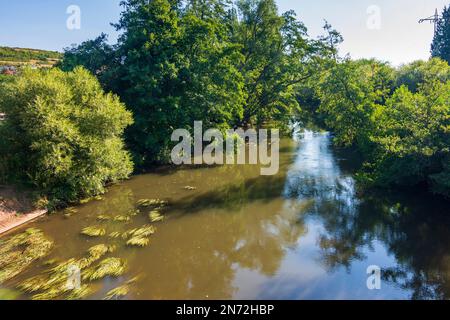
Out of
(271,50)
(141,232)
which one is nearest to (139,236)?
(141,232)

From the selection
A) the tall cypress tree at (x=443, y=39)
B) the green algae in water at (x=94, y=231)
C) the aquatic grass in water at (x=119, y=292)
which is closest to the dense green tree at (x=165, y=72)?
the green algae in water at (x=94, y=231)

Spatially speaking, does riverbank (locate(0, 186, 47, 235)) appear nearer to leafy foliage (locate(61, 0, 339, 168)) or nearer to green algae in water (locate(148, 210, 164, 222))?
green algae in water (locate(148, 210, 164, 222))

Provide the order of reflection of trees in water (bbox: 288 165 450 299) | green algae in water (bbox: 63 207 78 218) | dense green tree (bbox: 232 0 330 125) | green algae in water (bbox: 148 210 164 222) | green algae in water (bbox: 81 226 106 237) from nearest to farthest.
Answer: reflection of trees in water (bbox: 288 165 450 299)
green algae in water (bbox: 81 226 106 237)
green algae in water (bbox: 148 210 164 222)
green algae in water (bbox: 63 207 78 218)
dense green tree (bbox: 232 0 330 125)

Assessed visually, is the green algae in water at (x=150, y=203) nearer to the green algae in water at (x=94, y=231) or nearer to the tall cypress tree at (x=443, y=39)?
the green algae in water at (x=94, y=231)

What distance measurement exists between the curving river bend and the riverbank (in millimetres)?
749

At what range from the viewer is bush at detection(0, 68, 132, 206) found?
1385 centimetres

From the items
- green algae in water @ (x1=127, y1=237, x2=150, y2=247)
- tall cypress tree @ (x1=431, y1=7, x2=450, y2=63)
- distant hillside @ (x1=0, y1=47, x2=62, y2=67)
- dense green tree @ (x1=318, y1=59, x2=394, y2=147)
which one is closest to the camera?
green algae in water @ (x1=127, y1=237, x2=150, y2=247)

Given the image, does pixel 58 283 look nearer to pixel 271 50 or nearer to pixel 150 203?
pixel 150 203

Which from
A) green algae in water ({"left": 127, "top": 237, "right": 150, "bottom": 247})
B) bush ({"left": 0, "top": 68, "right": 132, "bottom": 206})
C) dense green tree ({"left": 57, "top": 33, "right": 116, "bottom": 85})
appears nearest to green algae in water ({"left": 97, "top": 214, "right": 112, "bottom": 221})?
bush ({"left": 0, "top": 68, "right": 132, "bottom": 206})

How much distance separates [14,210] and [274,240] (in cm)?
1089

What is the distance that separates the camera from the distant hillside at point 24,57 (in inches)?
1374

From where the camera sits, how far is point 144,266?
1011 cm
